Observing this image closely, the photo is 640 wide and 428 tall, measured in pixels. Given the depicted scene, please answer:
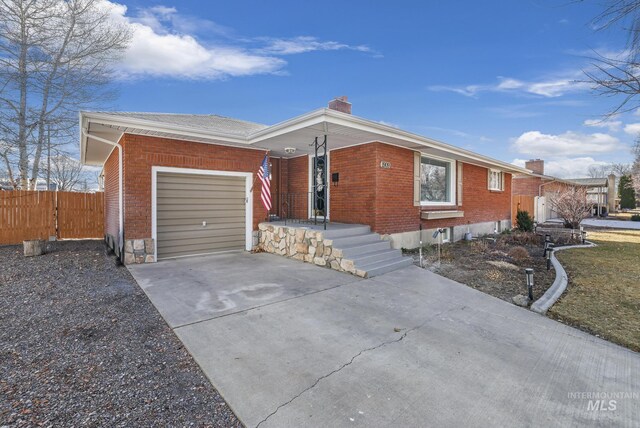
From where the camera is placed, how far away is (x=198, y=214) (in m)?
7.79

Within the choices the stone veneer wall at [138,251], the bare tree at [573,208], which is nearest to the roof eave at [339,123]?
the stone veneer wall at [138,251]

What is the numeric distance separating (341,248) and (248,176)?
3732 mm

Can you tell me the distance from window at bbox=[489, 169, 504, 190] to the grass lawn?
5658mm

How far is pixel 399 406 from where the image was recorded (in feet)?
7.22

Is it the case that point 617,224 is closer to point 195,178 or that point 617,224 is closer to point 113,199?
point 195,178

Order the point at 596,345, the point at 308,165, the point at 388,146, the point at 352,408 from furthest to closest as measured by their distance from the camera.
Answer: the point at 308,165 < the point at 388,146 < the point at 596,345 < the point at 352,408

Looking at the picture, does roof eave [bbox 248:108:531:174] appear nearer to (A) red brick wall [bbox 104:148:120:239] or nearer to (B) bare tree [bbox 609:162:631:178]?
(A) red brick wall [bbox 104:148:120:239]

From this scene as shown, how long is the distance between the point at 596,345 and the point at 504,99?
1101 centimetres

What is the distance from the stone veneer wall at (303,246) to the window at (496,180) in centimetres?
1014

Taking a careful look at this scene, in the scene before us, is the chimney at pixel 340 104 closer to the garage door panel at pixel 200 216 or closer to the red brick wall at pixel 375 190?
the red brick wall at pixel 375 190

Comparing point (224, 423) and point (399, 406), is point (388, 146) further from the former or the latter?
point (224, 423)

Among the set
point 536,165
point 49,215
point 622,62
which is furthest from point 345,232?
point 536,165

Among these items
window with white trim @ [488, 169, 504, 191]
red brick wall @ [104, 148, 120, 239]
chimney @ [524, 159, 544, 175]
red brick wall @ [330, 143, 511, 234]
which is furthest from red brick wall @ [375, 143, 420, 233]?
chimney @ [524, 159, 544, 175]

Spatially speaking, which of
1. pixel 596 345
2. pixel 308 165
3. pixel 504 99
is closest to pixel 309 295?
pixel 596 345
